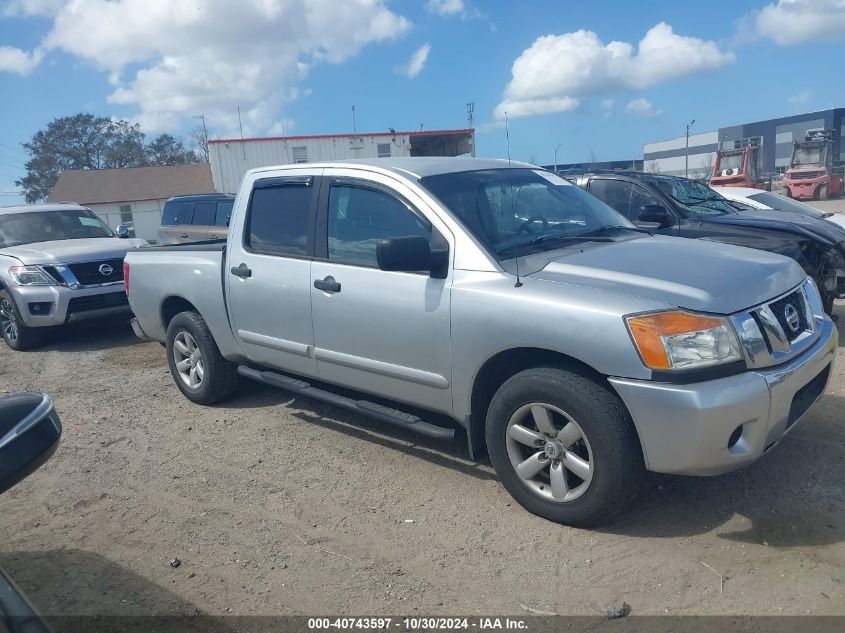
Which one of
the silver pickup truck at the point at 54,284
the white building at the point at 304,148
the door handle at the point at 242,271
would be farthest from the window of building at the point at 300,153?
the door handle at the point at 242,271

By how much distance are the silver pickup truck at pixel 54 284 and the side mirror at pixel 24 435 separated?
712 cm

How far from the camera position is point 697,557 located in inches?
127

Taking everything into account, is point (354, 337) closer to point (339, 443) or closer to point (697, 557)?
point (339, 443)

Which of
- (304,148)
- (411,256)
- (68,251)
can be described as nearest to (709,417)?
(411,256)

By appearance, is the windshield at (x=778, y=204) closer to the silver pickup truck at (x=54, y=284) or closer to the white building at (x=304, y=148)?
the silver pickup truck at (x=54, y=284)

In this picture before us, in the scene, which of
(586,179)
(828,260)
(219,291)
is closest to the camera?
(219,291)

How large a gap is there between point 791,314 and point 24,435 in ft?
11.6

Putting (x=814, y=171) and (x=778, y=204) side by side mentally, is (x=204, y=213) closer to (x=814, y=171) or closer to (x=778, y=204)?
(x=778, y=204)

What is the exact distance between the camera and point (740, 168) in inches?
1266

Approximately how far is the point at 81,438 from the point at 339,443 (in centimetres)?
215

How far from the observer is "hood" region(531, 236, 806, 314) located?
326 cm

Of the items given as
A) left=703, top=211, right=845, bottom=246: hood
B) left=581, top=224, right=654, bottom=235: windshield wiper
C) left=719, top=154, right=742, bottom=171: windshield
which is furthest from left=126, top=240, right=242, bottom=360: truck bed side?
left=719, top=154, right=742, bottom=171: windshield

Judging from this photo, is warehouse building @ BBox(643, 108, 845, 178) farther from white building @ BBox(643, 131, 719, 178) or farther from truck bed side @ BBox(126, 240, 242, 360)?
truck bed side @ BBox(126, 240, 242, 360)

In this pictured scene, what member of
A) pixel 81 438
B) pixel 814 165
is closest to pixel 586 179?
pixel 81 438
